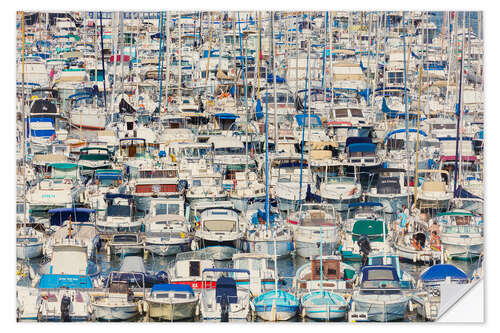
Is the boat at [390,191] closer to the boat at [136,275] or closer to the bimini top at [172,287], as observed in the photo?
the boat at [136,275]

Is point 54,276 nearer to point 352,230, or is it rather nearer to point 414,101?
point 352,230

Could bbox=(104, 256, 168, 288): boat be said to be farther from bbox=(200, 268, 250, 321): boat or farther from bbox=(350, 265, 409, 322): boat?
bbox=(350, 265, 409, 322): boat

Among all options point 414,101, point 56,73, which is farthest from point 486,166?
point 56,73

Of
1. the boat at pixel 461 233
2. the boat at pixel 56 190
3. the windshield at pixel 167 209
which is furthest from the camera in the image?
the windshield at pixel 167 209

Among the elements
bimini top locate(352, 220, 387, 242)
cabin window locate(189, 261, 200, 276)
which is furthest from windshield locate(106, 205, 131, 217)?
bimini top locate(352, 220, 387, 242)

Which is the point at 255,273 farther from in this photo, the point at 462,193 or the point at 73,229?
the point at 462,193

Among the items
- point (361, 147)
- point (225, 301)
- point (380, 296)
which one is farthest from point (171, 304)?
point (361, 147)

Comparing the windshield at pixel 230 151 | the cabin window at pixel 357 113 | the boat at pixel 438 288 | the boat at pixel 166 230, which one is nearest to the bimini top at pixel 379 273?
the boat at pixel 438 288
